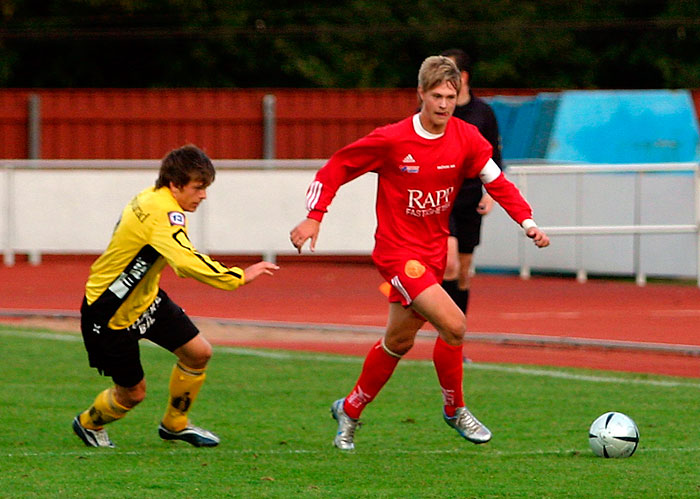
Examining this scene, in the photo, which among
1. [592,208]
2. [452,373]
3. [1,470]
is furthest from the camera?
[592,208]

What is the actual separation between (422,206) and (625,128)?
47.2 ft

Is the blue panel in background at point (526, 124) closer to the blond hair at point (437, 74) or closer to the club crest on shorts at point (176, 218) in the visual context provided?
the blond hair at point (437, 74)

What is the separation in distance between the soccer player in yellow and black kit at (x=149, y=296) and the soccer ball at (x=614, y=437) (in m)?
1.91

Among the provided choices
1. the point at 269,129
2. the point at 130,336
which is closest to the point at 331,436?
the point at 130,336

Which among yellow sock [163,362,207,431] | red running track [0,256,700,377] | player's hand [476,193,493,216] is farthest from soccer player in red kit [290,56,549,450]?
red running track [0,256,700,377]

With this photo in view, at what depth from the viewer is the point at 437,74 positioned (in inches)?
276

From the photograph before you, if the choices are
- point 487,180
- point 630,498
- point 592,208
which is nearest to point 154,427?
point 487,180

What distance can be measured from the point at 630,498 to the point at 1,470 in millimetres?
2915

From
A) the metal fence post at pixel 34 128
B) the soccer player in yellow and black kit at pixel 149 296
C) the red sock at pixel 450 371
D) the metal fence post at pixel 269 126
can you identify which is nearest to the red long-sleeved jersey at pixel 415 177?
the red sock at pixel 450 371

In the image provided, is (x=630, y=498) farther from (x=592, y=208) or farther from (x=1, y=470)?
(x=592, y=208)

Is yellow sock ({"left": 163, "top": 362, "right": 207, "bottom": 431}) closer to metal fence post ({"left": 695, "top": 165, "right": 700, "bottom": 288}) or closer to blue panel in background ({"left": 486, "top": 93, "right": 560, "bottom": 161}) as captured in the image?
metal fence post ({"left": 695, "top": 165, "right": 700, "bottom": 288})

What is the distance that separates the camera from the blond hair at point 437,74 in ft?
23.0

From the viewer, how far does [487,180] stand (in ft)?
24.2

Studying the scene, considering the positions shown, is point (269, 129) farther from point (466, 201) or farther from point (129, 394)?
point (129, 394)
